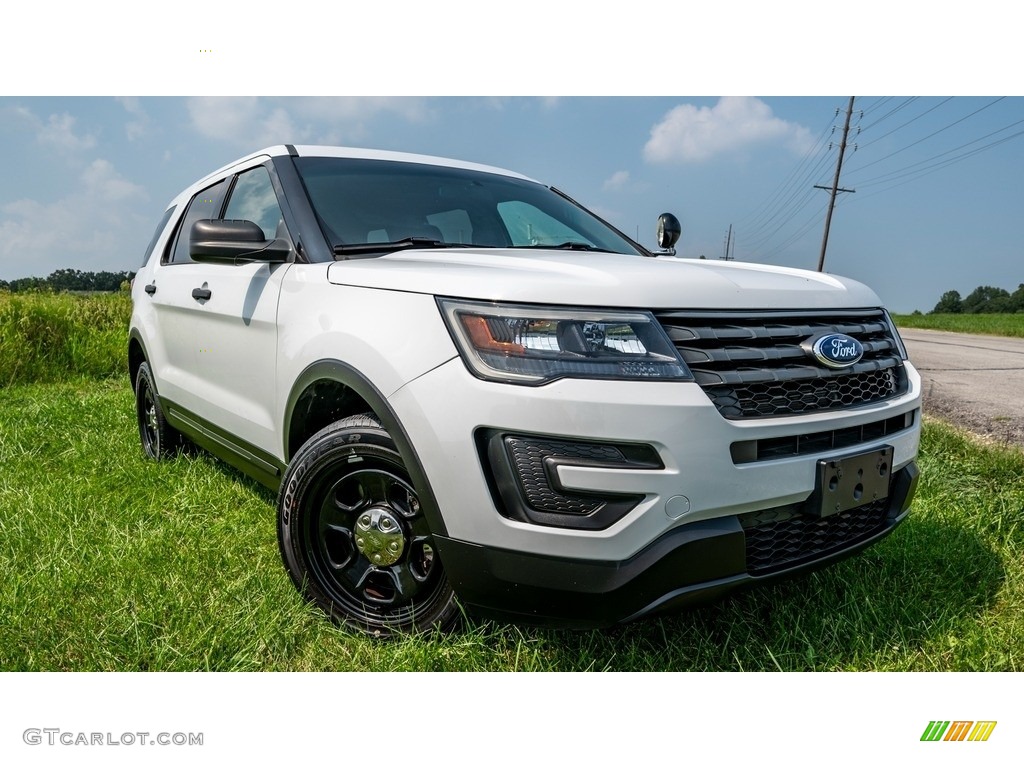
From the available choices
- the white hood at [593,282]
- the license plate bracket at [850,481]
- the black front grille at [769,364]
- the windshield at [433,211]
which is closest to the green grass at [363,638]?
the license plate bracket at [850,481]

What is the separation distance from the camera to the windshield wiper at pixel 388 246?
253 cm

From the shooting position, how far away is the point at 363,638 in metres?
2.25

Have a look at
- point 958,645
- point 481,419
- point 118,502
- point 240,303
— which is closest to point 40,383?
point 118,502

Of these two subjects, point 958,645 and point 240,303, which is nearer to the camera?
point 958,645

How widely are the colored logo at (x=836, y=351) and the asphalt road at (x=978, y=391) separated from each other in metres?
3.32

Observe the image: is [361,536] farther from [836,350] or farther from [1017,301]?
[1017,301]

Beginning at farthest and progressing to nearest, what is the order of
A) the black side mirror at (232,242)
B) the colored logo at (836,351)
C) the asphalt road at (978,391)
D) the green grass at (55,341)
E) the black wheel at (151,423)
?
the green grass at (55,341)
the asphalt road at (978,391)
the black wheel at (151,423)
the black side mirror at (232,242)
the colored logo at (836,351)

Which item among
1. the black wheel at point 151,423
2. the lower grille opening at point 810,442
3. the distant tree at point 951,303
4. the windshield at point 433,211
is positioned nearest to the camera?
the lower grille opening at point 810,442

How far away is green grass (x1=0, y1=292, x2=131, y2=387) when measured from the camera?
8.89 meters

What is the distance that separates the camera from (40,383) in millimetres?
8898

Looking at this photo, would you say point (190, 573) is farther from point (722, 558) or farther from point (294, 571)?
point (722, 558)

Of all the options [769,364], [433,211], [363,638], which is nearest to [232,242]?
[433,211]

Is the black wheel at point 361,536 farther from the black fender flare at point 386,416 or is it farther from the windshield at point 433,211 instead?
the windshield at point 433,211

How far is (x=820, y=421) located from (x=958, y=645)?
103 centimetres
